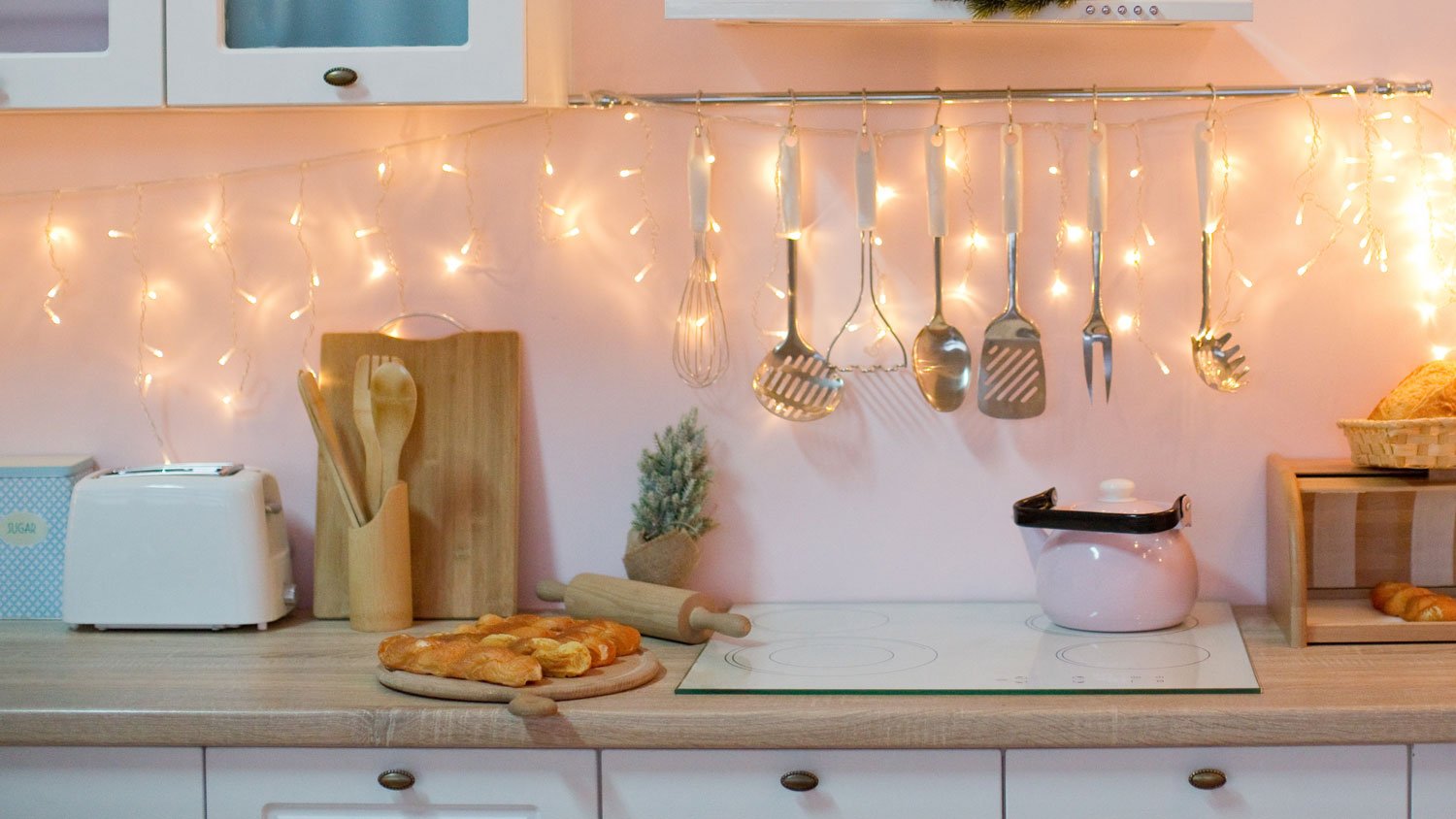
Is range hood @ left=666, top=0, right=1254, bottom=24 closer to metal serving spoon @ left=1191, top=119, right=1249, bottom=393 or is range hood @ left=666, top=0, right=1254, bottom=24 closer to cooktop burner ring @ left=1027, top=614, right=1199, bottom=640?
metal serving spoon @ left=1191, top=119, right=1249, bottom=393

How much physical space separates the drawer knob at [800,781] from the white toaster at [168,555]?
2.50ft

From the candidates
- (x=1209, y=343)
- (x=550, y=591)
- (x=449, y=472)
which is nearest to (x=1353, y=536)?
(x=1209, y=343)

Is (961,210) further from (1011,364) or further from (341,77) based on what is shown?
(341,77)

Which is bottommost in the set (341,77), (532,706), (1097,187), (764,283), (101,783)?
(101,783)

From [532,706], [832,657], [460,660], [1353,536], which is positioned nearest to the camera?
[532,706]

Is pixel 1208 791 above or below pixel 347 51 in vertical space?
below

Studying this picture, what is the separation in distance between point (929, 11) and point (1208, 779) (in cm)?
90

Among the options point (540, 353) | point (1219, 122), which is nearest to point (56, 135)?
point (540, 353)

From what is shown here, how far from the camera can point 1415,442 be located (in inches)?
64.7

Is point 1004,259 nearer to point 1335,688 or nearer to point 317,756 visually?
point 1335,688

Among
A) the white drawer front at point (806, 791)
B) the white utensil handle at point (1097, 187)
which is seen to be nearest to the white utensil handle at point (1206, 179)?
the white utensil handle at point (1097, 187)

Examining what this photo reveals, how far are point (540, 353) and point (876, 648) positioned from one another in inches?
24.7

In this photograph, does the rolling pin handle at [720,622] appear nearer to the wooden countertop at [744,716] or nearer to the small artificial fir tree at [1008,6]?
the wooden countertop at [744,716]

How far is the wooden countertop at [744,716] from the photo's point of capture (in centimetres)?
138
